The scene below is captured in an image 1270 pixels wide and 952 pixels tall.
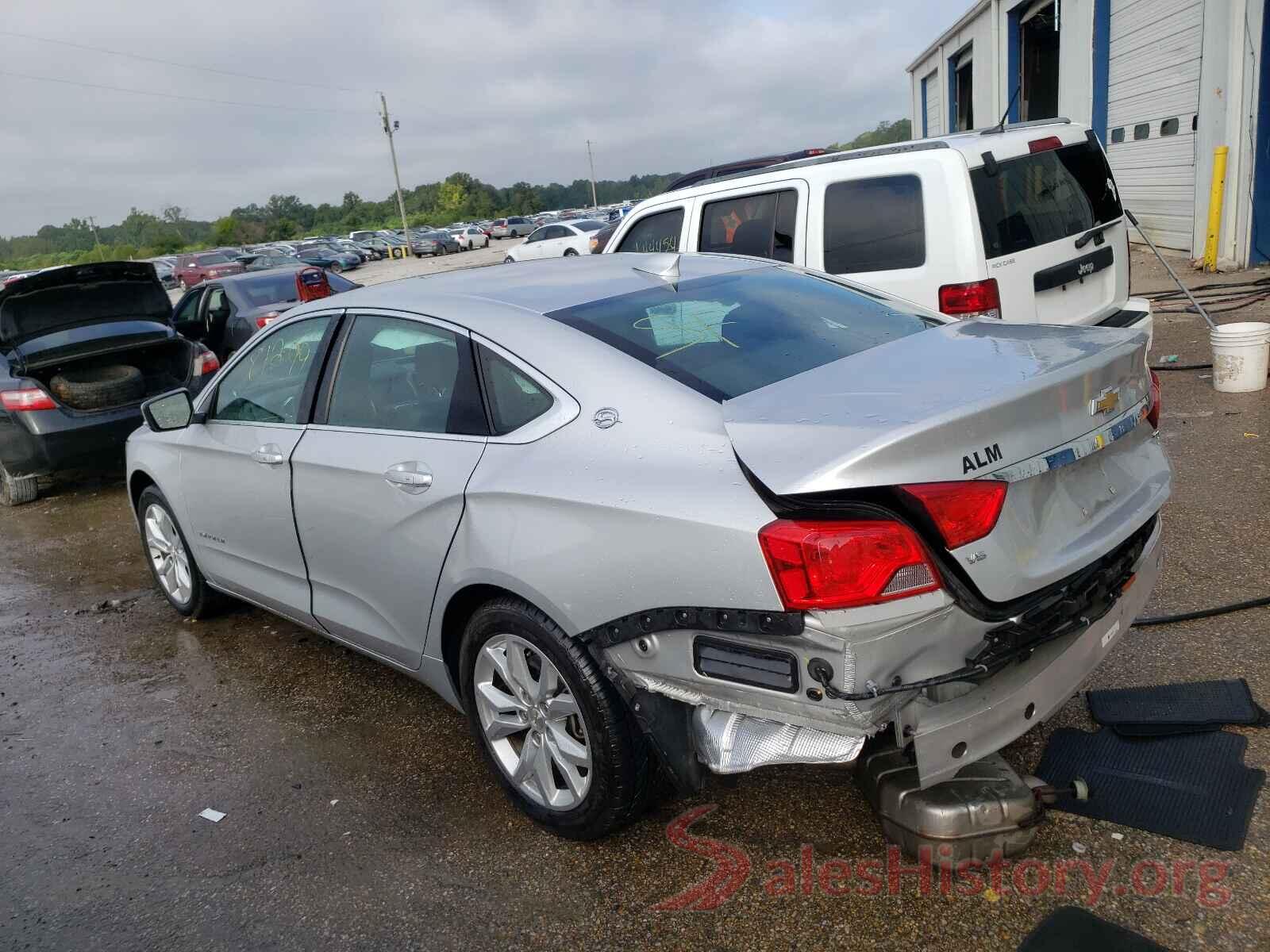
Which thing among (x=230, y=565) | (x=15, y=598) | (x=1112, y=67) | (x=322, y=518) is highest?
(x=1112, y=67)

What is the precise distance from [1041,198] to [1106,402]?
333 centimetres

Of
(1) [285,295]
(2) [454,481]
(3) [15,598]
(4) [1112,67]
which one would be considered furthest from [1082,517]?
(4) [1112,67]

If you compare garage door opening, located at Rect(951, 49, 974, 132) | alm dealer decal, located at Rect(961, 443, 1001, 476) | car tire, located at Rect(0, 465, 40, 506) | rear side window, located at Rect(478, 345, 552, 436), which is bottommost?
car tire, located at Rect(0, 465, 40, 506)

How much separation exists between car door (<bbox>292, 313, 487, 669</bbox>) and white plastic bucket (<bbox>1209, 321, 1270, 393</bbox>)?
586 cm

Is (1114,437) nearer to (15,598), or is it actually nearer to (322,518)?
(322,518)

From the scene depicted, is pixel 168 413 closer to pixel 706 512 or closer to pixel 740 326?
pixel 740 326

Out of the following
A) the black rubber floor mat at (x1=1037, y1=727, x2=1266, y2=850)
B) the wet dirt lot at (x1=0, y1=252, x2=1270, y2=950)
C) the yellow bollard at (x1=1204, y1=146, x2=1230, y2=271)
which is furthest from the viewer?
the yellow bollard at (x1=1204, y1=146, x2=1230, y2=271)

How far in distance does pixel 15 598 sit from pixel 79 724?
2.38m

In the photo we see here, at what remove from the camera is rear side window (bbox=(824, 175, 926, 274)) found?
552cm

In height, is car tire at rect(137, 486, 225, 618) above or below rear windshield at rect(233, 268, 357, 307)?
below

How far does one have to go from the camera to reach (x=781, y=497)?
Result: 7.50 feet

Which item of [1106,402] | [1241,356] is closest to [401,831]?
[1106,402]

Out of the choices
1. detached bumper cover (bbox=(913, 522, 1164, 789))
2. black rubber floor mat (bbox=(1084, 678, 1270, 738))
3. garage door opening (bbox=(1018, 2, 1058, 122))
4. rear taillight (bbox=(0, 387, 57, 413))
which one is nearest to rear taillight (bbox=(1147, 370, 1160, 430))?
detached bumper cover (bbox=(913, 522, 1164, 789))

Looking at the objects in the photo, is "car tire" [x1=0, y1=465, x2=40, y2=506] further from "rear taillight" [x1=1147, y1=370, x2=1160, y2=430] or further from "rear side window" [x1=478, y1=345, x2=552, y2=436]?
"rear taillight" [x1=1147, y1=370, x2=1160, y2=430]
